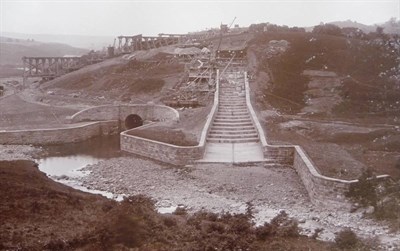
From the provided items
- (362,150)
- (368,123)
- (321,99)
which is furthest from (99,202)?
(321,99)

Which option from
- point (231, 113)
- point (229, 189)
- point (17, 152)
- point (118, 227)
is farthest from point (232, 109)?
point (118, 227)

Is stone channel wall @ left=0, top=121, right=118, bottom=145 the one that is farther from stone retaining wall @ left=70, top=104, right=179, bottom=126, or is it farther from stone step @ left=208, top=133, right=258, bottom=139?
stone step @ left=208, top=133, right=258, bottom=139

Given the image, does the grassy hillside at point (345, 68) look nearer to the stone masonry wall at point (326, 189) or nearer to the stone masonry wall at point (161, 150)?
the stone masonry wall at point (161, 150)

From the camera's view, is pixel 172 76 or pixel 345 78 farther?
pixel 172 76

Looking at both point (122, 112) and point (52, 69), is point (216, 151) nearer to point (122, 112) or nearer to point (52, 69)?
point (122, 112)

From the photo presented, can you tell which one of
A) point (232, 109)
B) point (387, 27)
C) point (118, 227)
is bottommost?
point (118, 227)

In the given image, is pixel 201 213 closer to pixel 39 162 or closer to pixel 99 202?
pixel 99 202
